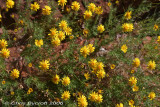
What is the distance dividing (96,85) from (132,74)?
3.24ft

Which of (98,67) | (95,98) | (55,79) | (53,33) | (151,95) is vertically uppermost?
(53,33)

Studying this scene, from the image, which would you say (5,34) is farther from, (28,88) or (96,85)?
(96,85)

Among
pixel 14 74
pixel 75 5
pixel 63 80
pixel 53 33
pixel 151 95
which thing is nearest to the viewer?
pixel 14 74

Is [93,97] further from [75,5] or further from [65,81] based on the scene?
[75,5]

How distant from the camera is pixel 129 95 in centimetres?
436

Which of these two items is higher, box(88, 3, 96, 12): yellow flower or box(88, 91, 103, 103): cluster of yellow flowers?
box(88, 3, 96, 12): yellow flower

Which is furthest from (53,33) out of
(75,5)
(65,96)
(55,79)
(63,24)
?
(65,96)

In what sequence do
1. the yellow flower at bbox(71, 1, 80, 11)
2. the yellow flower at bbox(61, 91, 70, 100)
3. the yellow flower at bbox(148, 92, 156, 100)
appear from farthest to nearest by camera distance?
the yellow flower at bbox(71, 1, 80, 11), the yellow flower at bbox(148, 92, 156, 100), the yellow flower at bbox(61, 91, 70, 100)

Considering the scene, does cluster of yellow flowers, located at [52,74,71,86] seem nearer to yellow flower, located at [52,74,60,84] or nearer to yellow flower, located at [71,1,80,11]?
yellow flower, located at [52,74,60,84]

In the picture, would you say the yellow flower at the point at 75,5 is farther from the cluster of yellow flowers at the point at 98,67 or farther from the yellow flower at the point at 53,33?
the cluster of yellow flowers at the point at 98,67

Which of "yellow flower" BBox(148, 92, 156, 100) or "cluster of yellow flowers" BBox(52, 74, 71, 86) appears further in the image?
"yellow flower" BBox(148, 92, 156, 100)

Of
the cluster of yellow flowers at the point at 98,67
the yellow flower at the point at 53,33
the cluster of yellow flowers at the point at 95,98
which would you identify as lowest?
the cluster of yellow flowers at the point at 95,98

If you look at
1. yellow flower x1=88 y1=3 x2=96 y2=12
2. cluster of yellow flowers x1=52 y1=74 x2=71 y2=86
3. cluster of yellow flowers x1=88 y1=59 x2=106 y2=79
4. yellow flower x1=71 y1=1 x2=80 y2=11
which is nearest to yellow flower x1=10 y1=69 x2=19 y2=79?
cluster of yellow flowers x1=52 y1=74 x2=71 y2=86

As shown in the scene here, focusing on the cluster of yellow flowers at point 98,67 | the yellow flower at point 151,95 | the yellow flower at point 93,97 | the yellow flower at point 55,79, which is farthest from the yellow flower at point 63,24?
the yellow flower at point 151,95
